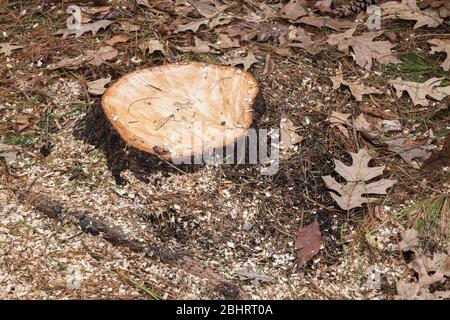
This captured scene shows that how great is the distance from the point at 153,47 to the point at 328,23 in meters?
1.08

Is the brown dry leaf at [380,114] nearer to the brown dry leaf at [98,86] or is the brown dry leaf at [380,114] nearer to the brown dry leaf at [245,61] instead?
the brown dry leaf at [245,61]

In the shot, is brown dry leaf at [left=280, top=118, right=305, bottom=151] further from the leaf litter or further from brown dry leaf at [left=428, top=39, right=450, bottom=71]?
brown dry leaf at [left=428, top=39, right=450, bottom=71]

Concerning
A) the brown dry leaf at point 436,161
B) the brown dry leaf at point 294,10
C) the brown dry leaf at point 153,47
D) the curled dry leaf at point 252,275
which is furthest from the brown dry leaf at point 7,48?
the brown dry leaf at point 436,161

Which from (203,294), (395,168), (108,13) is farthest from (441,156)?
(108,13)

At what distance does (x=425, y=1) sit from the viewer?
3.85 m

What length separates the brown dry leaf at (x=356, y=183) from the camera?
2.77 meters

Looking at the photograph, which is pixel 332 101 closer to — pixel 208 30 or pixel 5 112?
pixel 208 30

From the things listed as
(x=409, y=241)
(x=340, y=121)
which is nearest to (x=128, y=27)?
(x=340, y=121)

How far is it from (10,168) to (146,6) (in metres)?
1.47

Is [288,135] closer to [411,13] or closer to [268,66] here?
[268,66]

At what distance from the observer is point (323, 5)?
3.91 meters

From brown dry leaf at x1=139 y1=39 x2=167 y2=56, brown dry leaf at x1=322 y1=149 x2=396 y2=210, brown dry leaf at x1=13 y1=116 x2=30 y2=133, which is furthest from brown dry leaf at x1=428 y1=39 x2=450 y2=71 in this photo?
brown dry leaf at x1=13 y1=116 x2=30 y2=133

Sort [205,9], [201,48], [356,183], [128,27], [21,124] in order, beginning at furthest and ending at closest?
[205,9], [128,27], [201,48], [21,124], [356,183]

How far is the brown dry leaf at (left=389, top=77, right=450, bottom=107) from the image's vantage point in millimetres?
3312
